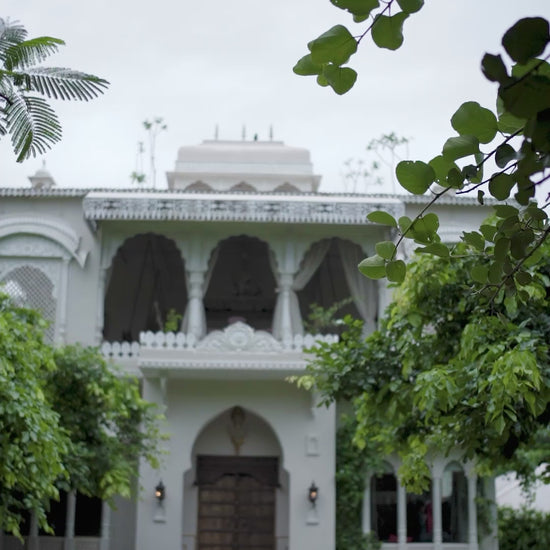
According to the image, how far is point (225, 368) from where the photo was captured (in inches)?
640

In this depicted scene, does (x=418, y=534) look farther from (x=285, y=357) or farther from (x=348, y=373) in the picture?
(x=348, y=373)

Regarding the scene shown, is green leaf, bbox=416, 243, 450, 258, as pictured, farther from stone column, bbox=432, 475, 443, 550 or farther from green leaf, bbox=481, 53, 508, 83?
stone column, bbox=432, 475, 443, 550

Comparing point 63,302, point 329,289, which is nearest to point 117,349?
point 63,302

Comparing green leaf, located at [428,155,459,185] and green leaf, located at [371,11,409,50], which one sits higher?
green leaf, located at [371,11,409,50]

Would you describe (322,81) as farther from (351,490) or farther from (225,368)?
(351,490)

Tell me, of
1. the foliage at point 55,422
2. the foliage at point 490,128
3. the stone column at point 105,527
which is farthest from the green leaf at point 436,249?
the stone column at point 105,527

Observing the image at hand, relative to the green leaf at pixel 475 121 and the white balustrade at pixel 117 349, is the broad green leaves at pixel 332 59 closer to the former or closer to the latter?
the green leaf at pixel 475 121

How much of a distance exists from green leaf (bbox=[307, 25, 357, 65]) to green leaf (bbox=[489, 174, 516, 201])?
1.50ft

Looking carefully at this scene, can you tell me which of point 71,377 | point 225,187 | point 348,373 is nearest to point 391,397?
point 348,373

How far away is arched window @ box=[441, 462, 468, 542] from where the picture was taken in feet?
56.6

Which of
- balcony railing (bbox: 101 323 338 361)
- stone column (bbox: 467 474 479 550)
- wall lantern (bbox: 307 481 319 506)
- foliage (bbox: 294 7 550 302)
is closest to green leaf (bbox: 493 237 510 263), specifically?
foliage (bbox: 294 7 550 302)

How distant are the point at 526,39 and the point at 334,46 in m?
0.60

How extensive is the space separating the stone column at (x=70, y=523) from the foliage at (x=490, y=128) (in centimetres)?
1425

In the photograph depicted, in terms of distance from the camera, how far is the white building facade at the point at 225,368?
1633cm
